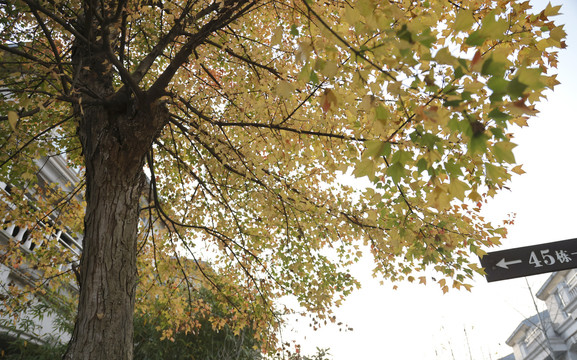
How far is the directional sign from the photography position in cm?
439

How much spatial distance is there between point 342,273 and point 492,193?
3058 mm

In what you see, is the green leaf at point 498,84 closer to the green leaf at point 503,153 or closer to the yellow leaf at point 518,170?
the green leaf at point 503,153

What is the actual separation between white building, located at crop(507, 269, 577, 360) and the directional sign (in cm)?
1067

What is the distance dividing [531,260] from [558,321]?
14398 mm

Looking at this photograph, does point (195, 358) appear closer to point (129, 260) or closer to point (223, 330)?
point (223, 330)

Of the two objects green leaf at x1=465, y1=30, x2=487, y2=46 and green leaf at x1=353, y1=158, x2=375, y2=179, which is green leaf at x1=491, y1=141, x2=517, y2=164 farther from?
green leaf at x1=353, y1=158, x2=375, y2=179

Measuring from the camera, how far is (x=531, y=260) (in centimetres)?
446

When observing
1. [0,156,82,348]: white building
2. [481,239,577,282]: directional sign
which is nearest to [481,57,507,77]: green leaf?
→ [481,239,577,282]: directional sign

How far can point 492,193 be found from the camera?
11.7ft

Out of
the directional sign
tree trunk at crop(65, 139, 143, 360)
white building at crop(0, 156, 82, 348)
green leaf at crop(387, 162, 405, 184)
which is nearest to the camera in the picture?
green leaf at crop(387, 162, 405, 184)

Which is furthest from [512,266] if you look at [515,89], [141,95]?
[141,95]

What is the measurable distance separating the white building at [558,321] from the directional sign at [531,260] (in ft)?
35.0

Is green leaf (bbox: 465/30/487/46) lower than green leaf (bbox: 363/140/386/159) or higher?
higher

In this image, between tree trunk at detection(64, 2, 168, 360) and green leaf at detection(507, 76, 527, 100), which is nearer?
green leaf at detection(507, 76, 527, 100)
